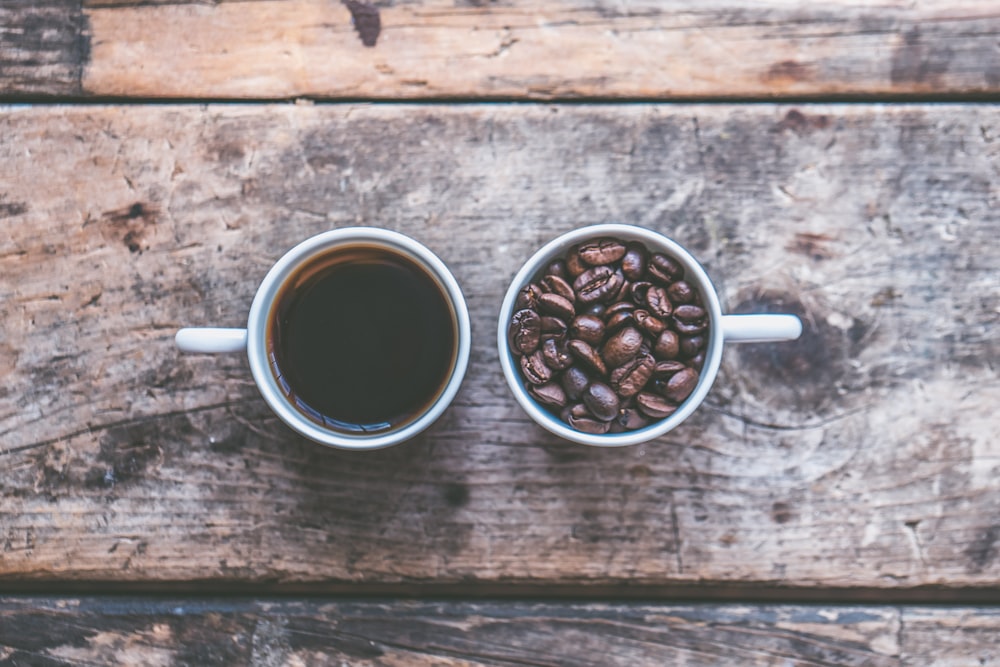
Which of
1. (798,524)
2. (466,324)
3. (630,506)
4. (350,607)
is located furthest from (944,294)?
(350,607)

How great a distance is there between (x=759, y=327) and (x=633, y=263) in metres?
0.12

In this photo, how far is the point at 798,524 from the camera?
33.1 inches

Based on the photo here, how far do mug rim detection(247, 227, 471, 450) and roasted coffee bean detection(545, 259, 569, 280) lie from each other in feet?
0.27

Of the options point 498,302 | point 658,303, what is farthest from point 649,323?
point 498,302

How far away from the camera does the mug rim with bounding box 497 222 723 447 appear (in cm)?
70

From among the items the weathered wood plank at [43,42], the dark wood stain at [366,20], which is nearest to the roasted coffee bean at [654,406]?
the dark wood stain at [366,20]

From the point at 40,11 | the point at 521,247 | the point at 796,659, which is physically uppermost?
the point at 40,11

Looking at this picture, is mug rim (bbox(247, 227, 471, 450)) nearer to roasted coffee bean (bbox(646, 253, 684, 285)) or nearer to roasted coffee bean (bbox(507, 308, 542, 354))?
roasted coffee bean (bbox(507, 308, 542, 354))

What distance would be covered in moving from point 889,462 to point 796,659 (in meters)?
0.22

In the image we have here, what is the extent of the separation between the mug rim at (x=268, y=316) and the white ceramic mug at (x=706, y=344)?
0.14 ft

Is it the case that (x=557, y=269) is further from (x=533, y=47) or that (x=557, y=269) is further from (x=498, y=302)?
(x=533, y=47)

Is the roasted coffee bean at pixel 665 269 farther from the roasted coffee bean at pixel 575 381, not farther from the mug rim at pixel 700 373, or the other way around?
the roasted coffee bean at pixel 575 381

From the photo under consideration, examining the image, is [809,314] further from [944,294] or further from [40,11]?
[40,11]

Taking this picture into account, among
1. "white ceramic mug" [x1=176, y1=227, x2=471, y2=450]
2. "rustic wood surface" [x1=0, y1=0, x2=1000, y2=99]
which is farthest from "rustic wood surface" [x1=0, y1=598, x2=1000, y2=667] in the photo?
"rustic wood surface" [x1=0, y1=0, x2=1000, y2=99]
